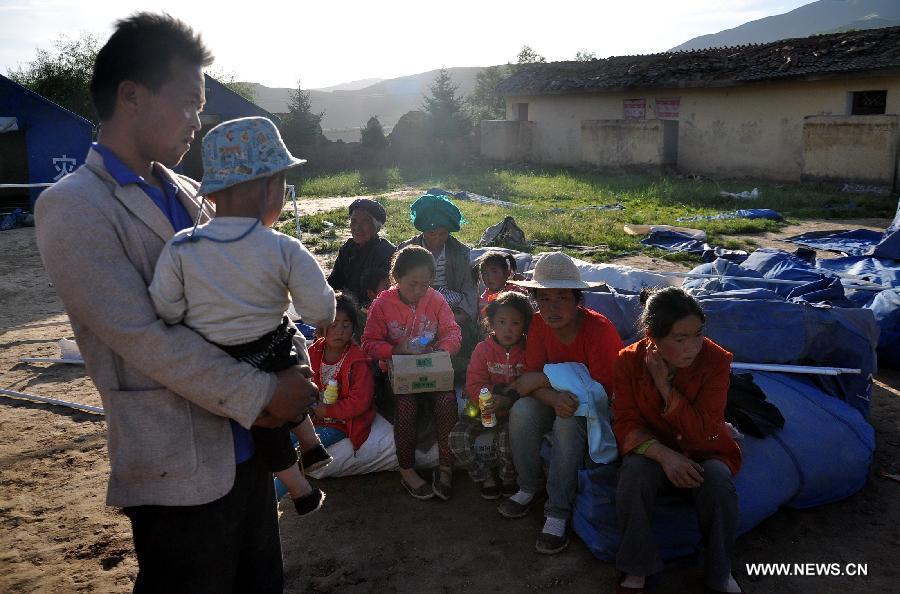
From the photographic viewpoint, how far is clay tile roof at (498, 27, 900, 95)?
16203 millimetres

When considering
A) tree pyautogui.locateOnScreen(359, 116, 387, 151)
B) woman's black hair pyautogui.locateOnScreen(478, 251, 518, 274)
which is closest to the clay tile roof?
tree pyautogui.locateOnScreen(359, 116, 387, 151)

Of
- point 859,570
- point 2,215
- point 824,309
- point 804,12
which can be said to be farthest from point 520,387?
point 804,12

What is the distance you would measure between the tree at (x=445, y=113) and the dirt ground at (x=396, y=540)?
23.7m

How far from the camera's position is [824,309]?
158 inches

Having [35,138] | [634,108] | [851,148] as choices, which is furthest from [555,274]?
[634,108]

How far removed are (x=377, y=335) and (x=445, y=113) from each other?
2437cm

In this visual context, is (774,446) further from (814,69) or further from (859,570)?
(814,69)

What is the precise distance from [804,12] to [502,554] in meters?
198

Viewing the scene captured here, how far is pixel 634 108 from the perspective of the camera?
21484 millimetres

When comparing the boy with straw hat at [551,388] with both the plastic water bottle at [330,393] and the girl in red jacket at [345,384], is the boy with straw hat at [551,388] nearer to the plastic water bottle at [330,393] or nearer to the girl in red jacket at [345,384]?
the girl in red jacket at [345,384]

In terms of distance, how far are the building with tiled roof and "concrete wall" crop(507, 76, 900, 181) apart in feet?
0.09

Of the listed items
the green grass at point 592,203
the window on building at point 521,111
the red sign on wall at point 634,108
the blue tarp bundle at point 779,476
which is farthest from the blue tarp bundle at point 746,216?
the window on building at point 521,111

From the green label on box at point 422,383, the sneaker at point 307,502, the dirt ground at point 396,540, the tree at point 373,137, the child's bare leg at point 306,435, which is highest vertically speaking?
the tree at point 373,137

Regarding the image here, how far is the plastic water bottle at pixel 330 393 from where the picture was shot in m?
3.76
